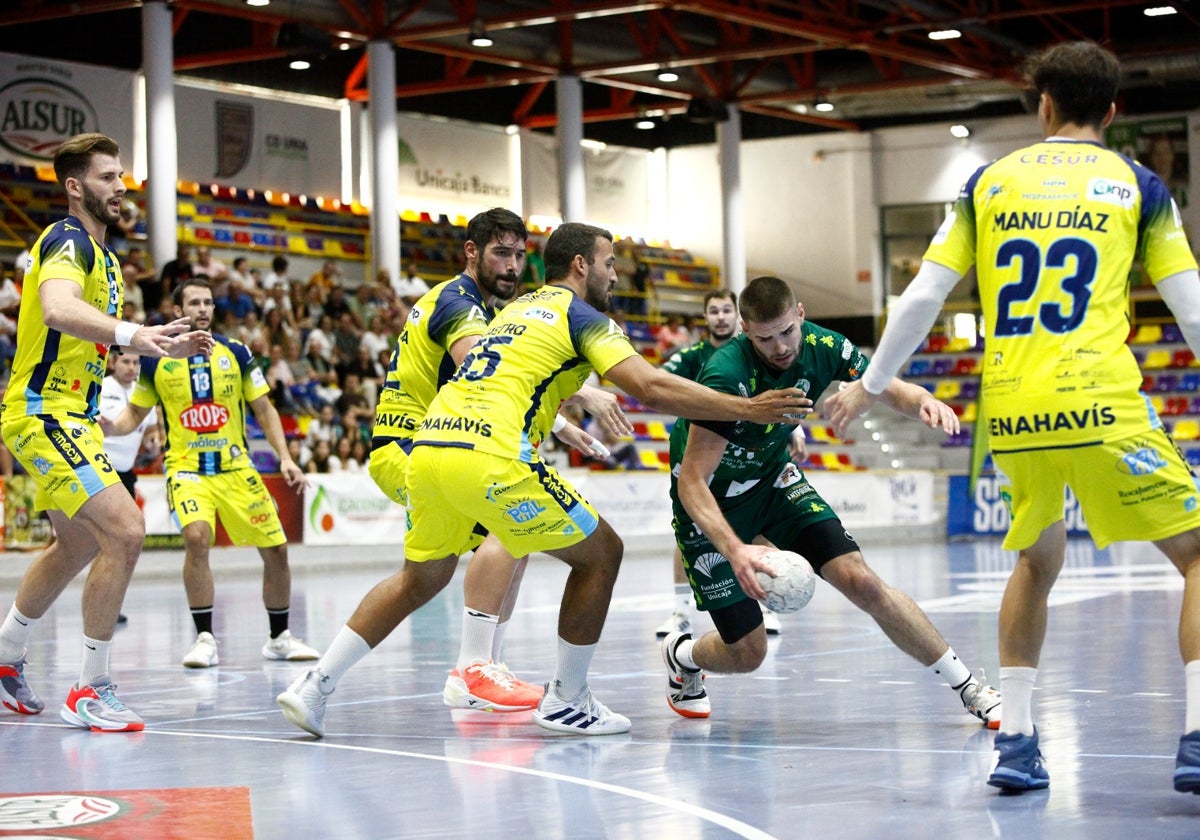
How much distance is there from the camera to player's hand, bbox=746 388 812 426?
505 cm

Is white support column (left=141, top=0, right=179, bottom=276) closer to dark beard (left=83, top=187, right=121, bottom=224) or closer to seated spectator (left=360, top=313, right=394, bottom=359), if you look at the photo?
seated spectator (left=360, top=313, right=394, bottom=359)

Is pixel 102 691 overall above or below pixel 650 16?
below

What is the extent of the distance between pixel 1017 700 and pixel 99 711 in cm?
374

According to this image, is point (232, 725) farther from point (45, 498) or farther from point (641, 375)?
point (641, 375)

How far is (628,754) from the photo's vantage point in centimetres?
562

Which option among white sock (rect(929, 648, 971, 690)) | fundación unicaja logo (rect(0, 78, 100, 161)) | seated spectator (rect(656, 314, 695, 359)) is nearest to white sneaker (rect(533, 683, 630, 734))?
white sock (rect(929, 648, 971, 690))

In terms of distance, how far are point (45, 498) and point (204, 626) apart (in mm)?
2682

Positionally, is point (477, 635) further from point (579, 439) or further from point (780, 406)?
point (780, 406)

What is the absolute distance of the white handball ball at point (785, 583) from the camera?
5.31 meters

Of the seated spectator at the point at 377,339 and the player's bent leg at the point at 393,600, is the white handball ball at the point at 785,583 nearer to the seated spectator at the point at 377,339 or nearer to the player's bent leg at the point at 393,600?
the player's bent leg at the point at 393,600

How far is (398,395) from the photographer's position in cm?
730

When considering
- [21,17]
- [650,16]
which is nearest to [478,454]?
[21,17]

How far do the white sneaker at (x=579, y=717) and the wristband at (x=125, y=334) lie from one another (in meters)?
2.11

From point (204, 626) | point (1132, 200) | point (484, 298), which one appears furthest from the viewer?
point (204, 626)
